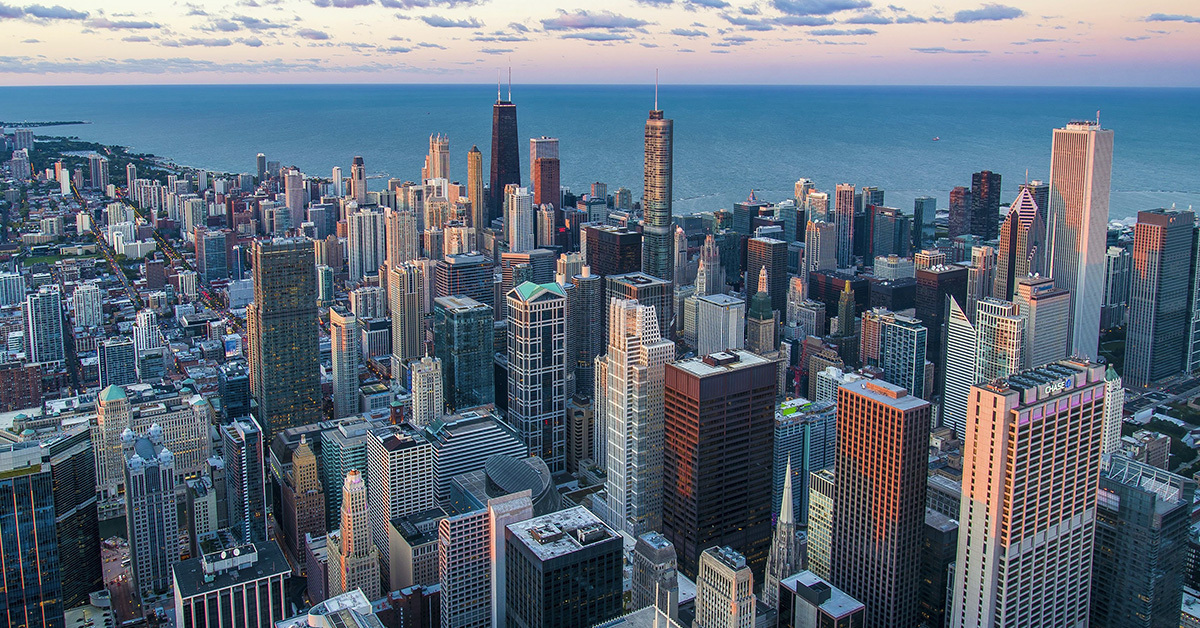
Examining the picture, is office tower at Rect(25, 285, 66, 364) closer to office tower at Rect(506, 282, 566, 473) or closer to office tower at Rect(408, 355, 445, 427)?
office tower at Rect(408, 355, 445, 427)

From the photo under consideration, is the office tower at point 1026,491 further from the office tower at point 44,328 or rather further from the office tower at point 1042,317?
the office tower at point 44,328

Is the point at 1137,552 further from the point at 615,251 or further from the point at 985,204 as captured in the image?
the point at 985,204

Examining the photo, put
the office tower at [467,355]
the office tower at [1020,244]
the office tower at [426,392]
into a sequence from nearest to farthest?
the office tower at [426,392] → the office tower at [467,355] → the office tower at [1020,244]

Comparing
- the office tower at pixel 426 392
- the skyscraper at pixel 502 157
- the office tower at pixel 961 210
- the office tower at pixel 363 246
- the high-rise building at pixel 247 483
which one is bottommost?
the high-rise building at pixel 247 483

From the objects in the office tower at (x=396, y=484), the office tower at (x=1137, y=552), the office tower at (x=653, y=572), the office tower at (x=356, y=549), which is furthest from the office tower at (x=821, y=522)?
the office tower at (x=356, y=549)

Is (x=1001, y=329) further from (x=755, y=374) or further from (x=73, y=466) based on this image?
(x=73, y=466)

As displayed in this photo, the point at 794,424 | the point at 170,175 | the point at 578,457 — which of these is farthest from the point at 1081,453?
the point at 170,175
